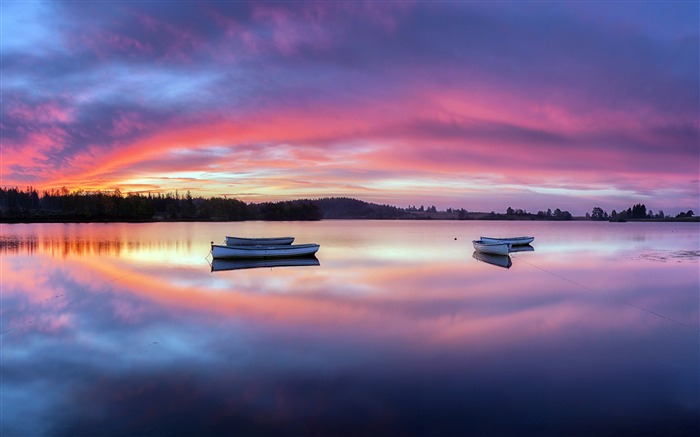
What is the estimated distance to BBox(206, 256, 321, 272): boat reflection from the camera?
2842cm

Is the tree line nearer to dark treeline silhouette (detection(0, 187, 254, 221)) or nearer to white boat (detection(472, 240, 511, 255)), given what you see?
dark treeline silhouette (detection(0, 187, 254, 221))

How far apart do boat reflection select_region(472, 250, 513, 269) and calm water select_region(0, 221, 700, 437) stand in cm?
980

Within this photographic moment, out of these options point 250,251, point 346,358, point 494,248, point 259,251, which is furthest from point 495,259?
point 346,358

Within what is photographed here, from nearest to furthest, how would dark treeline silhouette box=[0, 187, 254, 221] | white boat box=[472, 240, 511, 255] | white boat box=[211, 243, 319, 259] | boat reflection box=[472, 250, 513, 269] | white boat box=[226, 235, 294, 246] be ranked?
white boat box=[211, 243, 319, 259] < boat reflection box=[472, 250, 513, 269] < white boat box=[472, 240, 511, 255] < white boat box=[226, 235, 294, 246] < dark treeline silhouette box=[0, 187, 254, 221]

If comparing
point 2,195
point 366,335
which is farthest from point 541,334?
point 2,195

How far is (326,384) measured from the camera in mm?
8312

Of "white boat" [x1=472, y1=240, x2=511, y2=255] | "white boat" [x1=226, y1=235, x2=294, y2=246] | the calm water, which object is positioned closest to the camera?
the calm water

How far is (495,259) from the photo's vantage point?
35.0 meters

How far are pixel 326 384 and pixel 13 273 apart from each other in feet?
76.9

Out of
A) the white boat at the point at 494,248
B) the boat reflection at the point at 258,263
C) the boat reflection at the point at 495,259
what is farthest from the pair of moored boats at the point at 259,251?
the white boat at the point at 494,248

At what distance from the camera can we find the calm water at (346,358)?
6.92m

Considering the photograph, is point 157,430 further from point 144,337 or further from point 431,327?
point 431,327

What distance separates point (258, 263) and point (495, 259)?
18.1 meters

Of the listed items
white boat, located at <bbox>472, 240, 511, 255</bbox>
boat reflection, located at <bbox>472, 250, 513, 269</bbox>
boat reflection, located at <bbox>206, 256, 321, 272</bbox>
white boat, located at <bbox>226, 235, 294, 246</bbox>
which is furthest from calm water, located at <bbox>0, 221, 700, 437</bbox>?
white boat, located at <bbox>226, 235, 294, 246</bbox>
